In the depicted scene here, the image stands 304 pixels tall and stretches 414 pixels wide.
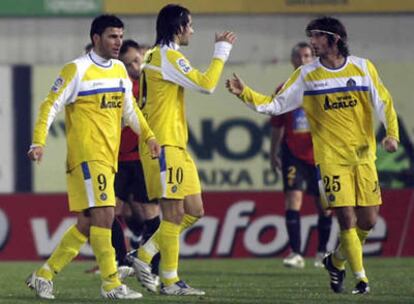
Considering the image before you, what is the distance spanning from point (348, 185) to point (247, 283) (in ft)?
7.00

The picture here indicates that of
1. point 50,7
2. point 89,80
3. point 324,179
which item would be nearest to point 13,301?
point 89,80

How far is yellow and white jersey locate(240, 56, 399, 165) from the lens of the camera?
1250cm

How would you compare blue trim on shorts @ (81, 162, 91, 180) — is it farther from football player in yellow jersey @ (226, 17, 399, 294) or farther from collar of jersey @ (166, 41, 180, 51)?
football player in yellow jersey @ (226, 17, 399, 294)

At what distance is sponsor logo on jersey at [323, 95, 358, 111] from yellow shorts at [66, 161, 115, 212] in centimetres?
183

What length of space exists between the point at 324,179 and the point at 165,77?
4.67ft

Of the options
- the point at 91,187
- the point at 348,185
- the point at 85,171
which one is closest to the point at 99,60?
the point at 85,171

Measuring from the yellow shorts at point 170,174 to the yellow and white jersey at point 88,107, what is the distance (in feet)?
1.77

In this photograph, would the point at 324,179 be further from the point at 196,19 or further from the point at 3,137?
the point at 196,19

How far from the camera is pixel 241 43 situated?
24.3 m

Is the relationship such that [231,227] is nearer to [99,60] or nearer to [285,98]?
[285,98]

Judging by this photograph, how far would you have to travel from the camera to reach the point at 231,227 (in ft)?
64.2

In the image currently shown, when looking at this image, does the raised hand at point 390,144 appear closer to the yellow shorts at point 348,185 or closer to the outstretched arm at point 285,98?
the yellow shorts at point 348,185

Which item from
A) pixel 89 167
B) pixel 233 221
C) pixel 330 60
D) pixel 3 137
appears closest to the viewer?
pixel 89 167

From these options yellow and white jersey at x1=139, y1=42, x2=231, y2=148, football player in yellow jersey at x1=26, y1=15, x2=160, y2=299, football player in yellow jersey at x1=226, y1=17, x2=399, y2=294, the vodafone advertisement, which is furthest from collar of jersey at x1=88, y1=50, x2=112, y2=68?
the vodafone advertisement
